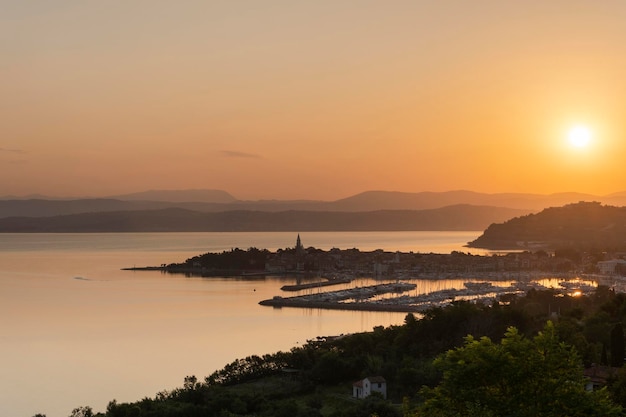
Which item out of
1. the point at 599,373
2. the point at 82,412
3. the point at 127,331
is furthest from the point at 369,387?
the point at 127,331

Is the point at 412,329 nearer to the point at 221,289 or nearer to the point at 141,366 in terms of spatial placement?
the point at 141,366

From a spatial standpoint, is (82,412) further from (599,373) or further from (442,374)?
(599,373)

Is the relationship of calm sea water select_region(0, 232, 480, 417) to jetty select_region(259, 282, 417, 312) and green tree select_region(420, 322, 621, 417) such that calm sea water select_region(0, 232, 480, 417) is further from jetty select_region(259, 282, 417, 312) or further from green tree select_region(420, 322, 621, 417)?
green tree select_region(420, 322, 621, 417)

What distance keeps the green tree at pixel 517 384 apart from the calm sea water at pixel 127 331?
48.4ft

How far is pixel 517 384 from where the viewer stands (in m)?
6.43

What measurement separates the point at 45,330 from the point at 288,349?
1205cm

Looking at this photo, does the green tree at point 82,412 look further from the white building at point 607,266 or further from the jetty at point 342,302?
the white building at point 607,266

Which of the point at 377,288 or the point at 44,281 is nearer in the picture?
the point at 377,288

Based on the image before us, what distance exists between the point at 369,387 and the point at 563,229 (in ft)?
359

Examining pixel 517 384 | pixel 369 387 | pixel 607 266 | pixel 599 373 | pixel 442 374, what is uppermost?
pixel 607 266

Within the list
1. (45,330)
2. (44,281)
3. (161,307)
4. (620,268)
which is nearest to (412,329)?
(45,330)

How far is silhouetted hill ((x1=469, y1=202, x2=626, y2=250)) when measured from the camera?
11306 cm

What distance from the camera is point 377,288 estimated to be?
174 ft

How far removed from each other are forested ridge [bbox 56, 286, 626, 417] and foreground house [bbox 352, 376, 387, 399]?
247 mm
